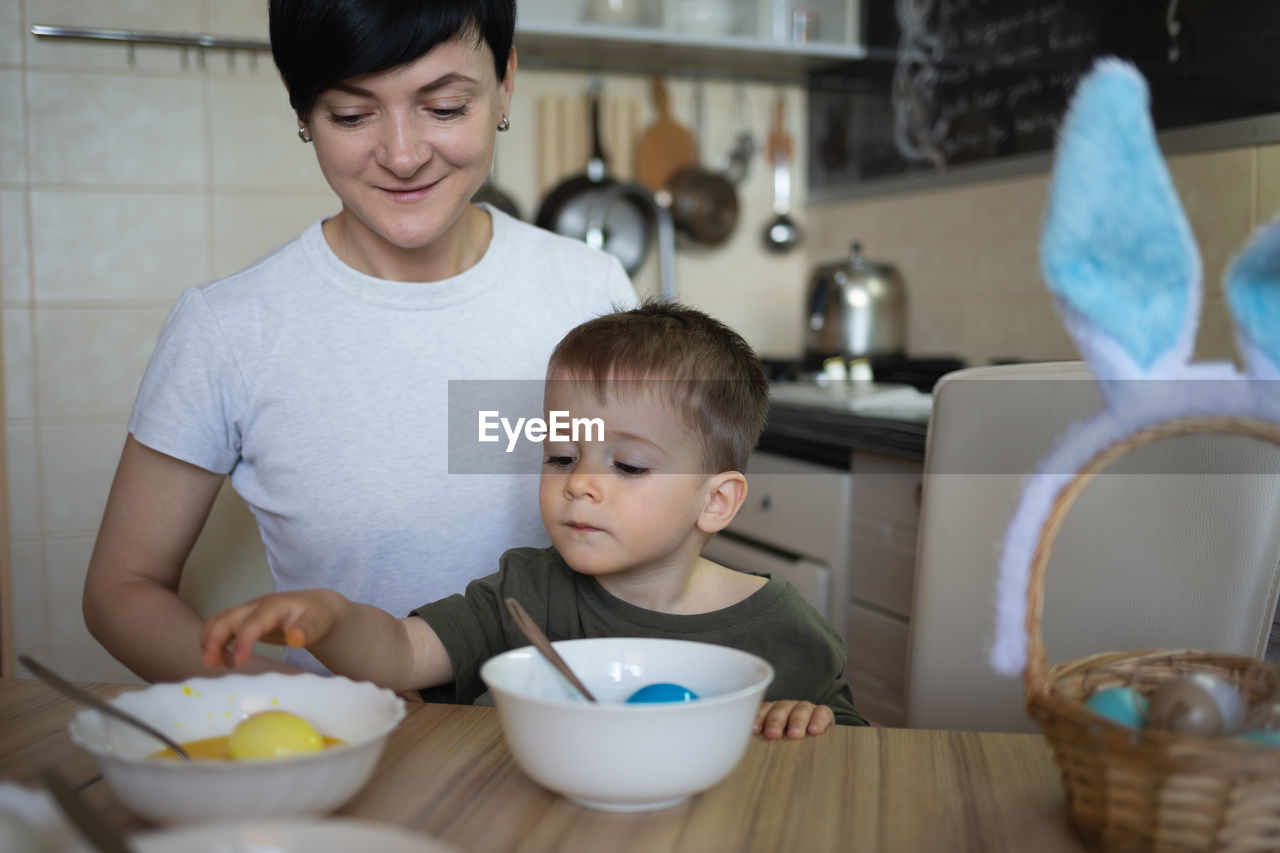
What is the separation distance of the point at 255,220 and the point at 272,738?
2196 millimetres

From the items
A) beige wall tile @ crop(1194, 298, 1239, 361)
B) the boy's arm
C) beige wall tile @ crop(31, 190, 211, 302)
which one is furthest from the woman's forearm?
beige wall tile @ crop(31, 190, 211, 302)

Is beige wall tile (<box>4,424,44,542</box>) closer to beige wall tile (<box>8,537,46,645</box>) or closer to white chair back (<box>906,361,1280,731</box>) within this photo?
beige wall tile (<box>8,537,46,645</box>)

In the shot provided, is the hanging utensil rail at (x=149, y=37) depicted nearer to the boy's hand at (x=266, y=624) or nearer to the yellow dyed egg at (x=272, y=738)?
the boy's hand at (x=266, y=624)

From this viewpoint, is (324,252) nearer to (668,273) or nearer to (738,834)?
(738,834)

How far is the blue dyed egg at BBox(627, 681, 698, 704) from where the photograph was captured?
71 centimetres

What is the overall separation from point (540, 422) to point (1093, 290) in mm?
911

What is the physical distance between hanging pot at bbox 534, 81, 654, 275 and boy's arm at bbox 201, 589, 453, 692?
1920 mm

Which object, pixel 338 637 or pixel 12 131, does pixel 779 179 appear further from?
pixel 338 637

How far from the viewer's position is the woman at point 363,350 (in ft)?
3.62

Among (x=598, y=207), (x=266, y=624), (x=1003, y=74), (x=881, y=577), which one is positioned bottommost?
(x=881, y=577)

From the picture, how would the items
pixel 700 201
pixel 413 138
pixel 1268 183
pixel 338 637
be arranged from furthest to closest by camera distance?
1. pixel 700 201
2. pixel 1268 183
3. pixel 413 138
4. pixel 338 637

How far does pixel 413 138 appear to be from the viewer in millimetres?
1140

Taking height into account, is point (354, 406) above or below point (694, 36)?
below

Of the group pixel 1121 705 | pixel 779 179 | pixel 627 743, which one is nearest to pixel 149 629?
pixel 627 743
